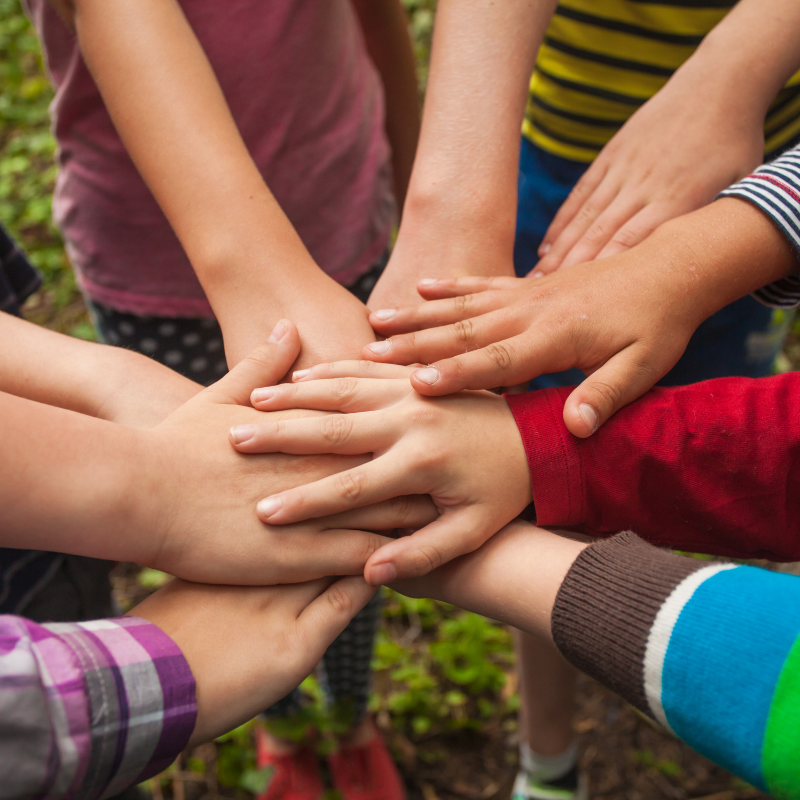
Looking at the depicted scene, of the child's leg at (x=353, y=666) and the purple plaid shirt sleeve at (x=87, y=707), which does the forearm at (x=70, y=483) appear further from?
the child's leg at (x=353, y=666)

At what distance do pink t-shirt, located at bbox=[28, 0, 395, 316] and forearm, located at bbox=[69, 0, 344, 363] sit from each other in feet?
0.56

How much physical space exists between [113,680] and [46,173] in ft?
11.1

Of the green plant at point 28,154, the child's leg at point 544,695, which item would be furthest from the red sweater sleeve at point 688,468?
the green plant at point 28,154

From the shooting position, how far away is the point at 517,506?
2.63ft

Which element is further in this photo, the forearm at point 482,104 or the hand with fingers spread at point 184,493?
the forearm at point 482,104

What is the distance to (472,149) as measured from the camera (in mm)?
954

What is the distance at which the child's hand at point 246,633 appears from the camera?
0.67m

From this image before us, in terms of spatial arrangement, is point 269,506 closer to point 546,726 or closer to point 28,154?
point 546,726

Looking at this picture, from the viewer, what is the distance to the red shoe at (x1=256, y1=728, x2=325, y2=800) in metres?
1.45

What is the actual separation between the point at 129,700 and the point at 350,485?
0.98 ft

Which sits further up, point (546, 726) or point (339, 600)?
point (339, 600)

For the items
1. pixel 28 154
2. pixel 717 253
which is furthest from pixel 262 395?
pixel 28 154

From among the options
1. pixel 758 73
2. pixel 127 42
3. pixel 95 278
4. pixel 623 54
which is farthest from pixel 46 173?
pixel 758 73

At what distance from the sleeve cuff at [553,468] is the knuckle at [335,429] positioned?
215 millimetres
